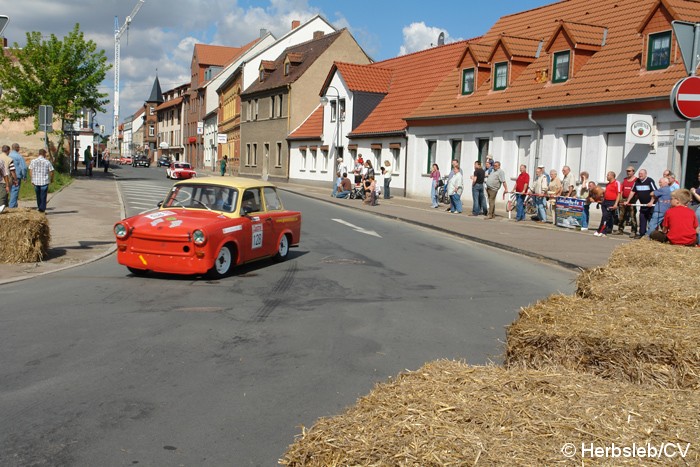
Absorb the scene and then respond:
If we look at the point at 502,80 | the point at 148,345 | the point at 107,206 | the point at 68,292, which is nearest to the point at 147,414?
the point at 148,345

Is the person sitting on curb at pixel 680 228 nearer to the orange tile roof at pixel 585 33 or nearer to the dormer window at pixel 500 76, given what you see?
the orange tile roof at pixel 585 33

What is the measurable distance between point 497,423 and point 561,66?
87.3 ft

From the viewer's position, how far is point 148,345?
22.8 feet

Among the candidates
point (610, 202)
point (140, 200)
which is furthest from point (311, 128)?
point (610, 202)

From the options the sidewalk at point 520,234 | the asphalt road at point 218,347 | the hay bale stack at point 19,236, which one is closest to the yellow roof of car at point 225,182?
the asphalt road at point 218,347

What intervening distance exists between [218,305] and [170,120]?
11236 cm

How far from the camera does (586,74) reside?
85.1ft

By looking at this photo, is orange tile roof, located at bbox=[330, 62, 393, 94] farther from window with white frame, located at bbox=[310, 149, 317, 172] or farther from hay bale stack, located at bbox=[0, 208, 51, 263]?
hay bale stack, located at bbox=[0, 208, 51, 263]

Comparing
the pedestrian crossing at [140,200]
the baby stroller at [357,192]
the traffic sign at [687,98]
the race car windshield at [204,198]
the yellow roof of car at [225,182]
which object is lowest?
the pedestrian crossing at [140,200]

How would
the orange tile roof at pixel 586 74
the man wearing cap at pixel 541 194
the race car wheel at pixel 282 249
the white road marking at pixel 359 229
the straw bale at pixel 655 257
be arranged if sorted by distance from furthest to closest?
the man wearing cap at pixel 541 194 → the orange tile roof at pixel 586 74 → the white road marking at pixel 359 229 → the race car wheel at pixel 282 249 → the straw bale at pixel 655 257

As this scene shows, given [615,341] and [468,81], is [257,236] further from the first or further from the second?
[468,81]

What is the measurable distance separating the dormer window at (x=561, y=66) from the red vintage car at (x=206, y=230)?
58.0 feet

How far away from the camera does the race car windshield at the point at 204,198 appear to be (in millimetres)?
11555

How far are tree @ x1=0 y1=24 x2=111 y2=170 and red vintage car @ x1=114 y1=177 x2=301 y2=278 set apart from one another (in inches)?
1176
